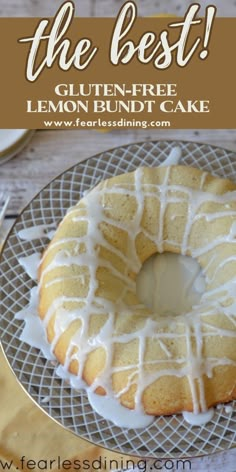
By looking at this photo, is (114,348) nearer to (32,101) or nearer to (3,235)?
(3,235)

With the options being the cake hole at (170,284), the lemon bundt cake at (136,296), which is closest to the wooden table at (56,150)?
the lemon bundt cake at (136,296)

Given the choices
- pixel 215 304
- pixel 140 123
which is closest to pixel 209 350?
pixel 215 304

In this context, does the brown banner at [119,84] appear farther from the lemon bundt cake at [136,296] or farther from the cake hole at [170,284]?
the cake hole at [170,284]

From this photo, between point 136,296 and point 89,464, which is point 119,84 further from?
point 89,464

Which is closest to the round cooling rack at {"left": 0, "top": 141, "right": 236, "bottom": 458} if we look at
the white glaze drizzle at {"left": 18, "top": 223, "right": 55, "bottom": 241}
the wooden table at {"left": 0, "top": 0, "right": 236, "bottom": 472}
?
the white glaze drizzle at {"left": 18, "top": 223, "right": 55, "bottom": 241}

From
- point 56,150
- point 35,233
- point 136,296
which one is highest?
point 56,150

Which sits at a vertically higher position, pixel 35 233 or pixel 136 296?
pixel 35 233

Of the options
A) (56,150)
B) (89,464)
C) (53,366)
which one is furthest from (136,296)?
(56,150)
